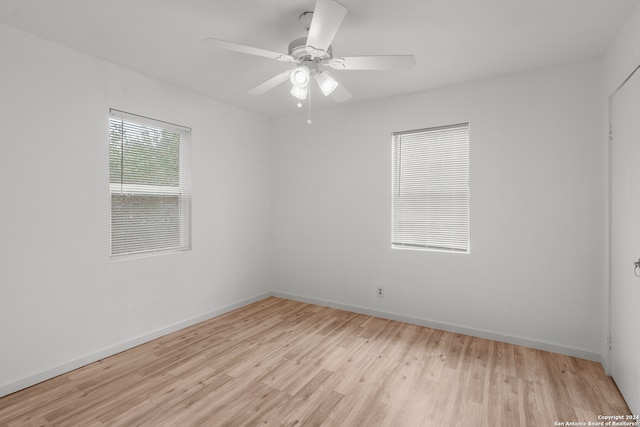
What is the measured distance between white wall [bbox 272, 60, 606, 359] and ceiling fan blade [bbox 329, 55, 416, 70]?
1.54 metres

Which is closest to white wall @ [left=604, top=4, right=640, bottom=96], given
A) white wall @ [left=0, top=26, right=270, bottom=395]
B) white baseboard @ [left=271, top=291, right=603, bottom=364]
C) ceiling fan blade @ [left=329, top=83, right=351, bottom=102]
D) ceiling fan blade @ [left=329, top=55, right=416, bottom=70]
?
ceiling fan blade @ [left=329, top=55, right=416, bottom=70]

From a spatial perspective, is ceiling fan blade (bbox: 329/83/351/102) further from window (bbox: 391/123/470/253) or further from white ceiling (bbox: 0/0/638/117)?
window (bbox: 391/123/470/253)

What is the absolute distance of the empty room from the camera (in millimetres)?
2129

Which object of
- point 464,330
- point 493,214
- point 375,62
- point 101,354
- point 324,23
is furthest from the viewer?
point 464,330

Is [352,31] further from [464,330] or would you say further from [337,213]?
[464,330]

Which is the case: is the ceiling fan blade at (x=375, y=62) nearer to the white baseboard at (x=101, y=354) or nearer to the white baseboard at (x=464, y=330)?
the white baseboard at (x=464, y=330)

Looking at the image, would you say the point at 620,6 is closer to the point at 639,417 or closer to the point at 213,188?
the point at 639,417

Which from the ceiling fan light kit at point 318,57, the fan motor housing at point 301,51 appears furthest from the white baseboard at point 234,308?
the fan motor housing at point 301,51

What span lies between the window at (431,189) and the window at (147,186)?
2.42 m

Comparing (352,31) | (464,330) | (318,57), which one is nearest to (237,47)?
(318,57)

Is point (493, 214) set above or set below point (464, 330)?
above

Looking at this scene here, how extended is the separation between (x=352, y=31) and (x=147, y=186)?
2.42m

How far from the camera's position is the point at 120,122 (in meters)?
2.99

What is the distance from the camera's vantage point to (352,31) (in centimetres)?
Answer: 231
